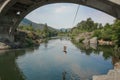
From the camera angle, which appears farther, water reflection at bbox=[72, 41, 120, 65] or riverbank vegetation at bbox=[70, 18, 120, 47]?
riverbank vegetation at bbox=[70, 18, 120, 47]

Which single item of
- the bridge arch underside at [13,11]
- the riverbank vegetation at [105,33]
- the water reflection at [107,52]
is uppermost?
the bridge arch underside at [13,11]

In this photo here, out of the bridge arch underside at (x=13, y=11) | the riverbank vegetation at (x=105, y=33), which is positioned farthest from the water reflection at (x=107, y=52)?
the bridge arch underside at (x=13, y=11)

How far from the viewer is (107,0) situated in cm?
1391

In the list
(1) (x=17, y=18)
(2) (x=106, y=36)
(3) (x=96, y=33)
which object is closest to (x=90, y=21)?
(3) (x=96, y=33)

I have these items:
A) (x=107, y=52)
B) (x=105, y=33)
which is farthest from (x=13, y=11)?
(x=105, y=33)

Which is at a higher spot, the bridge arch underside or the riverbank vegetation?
the bridge arch underside

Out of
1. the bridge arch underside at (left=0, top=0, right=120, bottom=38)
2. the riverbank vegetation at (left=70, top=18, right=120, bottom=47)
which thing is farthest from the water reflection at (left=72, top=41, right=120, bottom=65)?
the bridge arch underside at (left=0, top=0, right=120, bottom=38)

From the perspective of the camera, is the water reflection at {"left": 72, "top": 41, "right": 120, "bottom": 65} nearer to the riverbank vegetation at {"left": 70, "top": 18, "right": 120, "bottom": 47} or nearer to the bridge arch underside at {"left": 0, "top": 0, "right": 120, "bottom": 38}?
the riverbank vegetation at {"left": 70, "top": 18, "right": 120, "bottom": 47}

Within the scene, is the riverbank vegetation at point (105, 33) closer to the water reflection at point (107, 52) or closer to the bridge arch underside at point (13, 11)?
the water reflection at point (107, 52)

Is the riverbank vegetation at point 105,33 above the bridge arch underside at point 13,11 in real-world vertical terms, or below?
below

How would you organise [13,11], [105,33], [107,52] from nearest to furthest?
[107,52] → [13,11] → [105,33]

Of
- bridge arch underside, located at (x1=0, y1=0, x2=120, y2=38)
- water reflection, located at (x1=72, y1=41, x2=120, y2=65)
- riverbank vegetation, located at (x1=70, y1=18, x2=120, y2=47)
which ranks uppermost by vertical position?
bridge arch underside, located at (x1=0, y1=0, x2=120, y2=38)

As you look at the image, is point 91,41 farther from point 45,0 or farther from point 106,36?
point 45,0

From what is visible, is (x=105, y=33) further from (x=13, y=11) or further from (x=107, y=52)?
(x=13, y=11)
